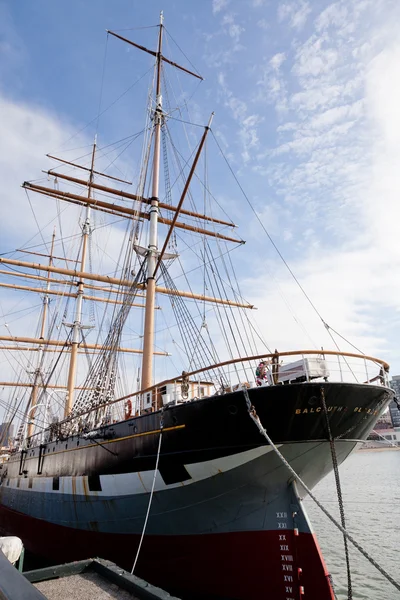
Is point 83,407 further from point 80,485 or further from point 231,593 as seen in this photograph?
point 231,593

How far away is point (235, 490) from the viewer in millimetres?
7312

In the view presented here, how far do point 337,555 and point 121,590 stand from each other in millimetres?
10801

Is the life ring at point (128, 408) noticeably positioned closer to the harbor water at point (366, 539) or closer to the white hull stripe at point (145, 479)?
the white hull stripe at point (145, 479)

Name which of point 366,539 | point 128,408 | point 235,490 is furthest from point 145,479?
point 366,539

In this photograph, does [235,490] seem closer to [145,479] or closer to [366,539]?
[145,479]

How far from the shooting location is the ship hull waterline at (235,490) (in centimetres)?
698

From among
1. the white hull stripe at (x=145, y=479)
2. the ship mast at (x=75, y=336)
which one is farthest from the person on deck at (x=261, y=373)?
the ship mast at (x=75, y=336)

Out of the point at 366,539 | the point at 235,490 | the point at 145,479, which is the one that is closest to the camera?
the point at 235,490

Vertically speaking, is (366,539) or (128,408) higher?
(128,408)

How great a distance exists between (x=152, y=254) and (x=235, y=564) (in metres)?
10.2

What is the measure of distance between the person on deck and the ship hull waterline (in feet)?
2.06

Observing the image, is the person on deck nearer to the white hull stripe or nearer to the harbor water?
the white hull stripe

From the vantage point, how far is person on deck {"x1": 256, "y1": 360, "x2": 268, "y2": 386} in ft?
25.0

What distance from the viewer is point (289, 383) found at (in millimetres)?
7004
